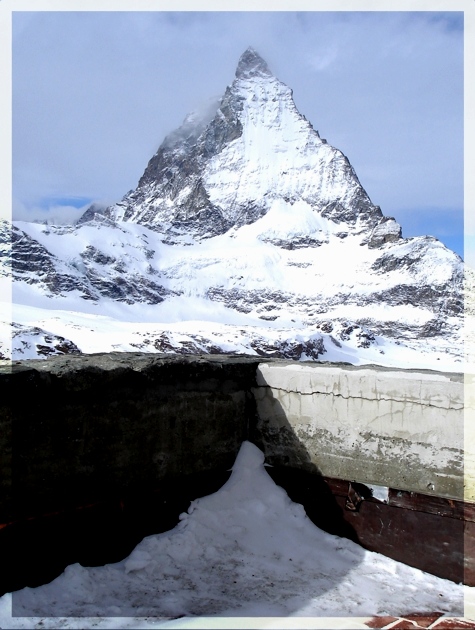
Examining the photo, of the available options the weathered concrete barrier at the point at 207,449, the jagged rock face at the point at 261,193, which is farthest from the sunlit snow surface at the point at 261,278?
the weathered concrete barrier at the point at 207,449

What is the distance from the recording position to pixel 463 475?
3.08m

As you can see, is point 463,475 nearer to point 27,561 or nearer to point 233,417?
point 233,417

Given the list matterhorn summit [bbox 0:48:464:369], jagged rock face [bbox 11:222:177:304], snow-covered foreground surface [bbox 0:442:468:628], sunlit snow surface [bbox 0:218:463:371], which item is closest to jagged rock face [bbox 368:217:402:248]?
matterhorn summit [bbox 0:48:464:369]

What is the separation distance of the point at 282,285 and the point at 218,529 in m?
141

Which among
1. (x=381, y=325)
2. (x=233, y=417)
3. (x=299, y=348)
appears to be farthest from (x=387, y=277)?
(x=233, y=417)

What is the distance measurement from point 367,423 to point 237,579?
44.0 inches

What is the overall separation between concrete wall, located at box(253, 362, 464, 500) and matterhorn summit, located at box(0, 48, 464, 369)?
46.2 meters

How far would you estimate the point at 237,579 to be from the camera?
9.70 feet

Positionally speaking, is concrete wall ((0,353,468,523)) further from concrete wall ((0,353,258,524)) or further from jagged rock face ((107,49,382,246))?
jagged rock face ((107,49,382,246))

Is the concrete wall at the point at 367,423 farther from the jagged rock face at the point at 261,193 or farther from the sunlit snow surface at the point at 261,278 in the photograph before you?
the jagged rock face at the point at 261,193

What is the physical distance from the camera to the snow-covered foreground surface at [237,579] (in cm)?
253

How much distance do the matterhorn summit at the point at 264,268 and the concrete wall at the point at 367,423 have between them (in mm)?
46160

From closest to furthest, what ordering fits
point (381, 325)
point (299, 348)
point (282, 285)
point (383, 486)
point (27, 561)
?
point (27, 561) → point (383, 486) → point (299, 348) → point (381, 325) → point (282, 285)

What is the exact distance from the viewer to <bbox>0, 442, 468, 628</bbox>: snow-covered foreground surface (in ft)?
8.29
